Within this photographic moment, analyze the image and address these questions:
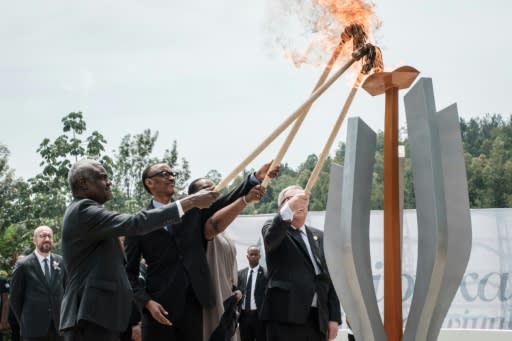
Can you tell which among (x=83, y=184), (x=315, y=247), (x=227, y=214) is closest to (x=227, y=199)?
(x=227, y=214)

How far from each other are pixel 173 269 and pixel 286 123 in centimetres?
129

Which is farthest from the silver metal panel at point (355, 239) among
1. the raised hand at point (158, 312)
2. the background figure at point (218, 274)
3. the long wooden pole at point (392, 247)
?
the raised hand at point (158, 312)

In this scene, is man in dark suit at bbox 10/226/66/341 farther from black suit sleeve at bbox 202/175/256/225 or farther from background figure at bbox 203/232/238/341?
black suit sleeve at bbox 202/175/256/225

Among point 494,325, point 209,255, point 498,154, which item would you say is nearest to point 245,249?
point 494,325

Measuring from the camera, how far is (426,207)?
4.75 metres

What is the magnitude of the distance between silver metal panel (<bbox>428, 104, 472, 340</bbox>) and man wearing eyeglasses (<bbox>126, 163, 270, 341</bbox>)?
4.56 ft

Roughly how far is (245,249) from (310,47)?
707 cm

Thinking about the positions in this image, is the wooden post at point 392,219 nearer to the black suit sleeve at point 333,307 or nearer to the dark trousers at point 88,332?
the black suit sleeve at point 333,307

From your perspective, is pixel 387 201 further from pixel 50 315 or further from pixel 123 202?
pixel 123 202

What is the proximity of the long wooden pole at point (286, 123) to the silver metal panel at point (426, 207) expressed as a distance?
515 millimetres

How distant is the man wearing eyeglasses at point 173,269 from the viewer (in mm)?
5035

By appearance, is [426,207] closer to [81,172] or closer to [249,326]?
[81,172]

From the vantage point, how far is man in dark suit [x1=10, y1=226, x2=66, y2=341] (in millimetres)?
8570

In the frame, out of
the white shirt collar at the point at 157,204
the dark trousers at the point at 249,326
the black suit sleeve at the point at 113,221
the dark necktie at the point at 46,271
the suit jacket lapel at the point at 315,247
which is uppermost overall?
the white shirt collar at the point at 157,204
